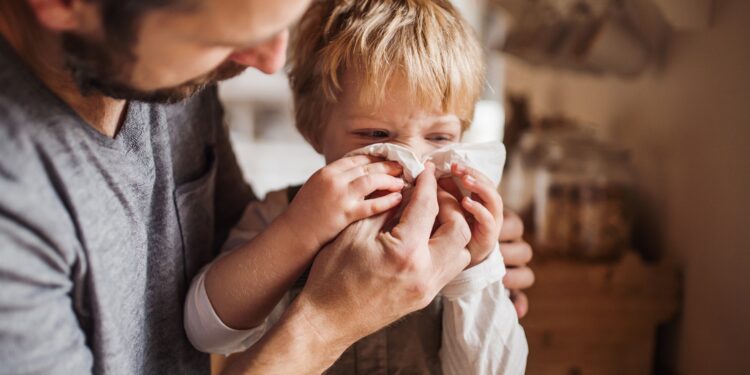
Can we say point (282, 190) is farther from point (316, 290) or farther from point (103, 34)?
point (103, 34)

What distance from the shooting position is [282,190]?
3.63ft

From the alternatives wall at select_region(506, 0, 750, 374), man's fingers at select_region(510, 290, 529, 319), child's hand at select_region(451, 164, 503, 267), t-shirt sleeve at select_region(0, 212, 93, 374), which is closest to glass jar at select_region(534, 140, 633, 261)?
wall at select_region(506, 0, 750, 374)

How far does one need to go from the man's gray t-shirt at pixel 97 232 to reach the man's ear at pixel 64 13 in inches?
2.7

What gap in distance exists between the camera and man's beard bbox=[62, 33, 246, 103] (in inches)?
26.9

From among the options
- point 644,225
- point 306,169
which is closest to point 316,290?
point 644,225

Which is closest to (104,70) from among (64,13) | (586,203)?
(64,13)

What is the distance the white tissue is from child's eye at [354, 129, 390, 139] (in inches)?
2.3

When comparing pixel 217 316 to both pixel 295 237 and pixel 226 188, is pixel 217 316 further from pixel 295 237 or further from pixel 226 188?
pixel 226 188

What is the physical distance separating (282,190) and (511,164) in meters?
1.21

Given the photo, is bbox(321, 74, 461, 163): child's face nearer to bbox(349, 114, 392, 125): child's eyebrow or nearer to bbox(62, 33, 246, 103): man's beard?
bbox(349, 114, 392, 125): child's eyebrow

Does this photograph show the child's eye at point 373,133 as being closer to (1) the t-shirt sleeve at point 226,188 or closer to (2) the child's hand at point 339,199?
(2) the child's hand at point 339,199

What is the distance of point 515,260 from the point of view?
42.7 inches

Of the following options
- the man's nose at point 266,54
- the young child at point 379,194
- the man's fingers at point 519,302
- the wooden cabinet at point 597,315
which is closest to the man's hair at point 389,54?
the young child at point 379,194

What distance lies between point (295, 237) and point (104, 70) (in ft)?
1.07
